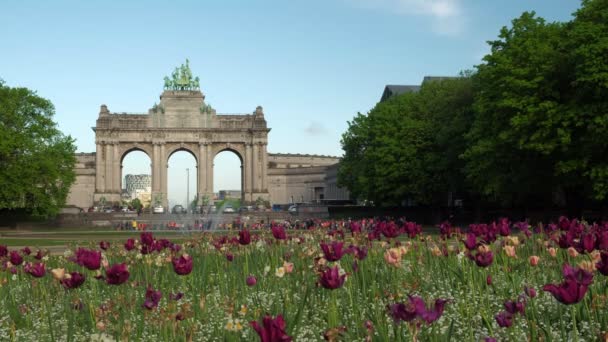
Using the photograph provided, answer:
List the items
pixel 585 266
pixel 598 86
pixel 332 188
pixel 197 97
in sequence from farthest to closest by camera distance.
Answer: pixel 332 188
pixel 197 97
pixel 598 86
pixel 585 266

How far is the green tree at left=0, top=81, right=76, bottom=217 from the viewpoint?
64750 mm

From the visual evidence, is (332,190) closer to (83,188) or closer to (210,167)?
(210,167)

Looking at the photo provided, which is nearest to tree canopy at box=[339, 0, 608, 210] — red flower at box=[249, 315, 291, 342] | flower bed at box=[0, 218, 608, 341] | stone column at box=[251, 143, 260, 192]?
flower bed at box=[0, 218, 608, 341]

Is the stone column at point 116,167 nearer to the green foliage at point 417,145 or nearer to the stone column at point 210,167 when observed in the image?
the stone column at point 210,167

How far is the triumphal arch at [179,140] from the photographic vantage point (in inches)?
5074

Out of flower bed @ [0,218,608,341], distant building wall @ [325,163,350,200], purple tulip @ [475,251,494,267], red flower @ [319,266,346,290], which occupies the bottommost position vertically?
flower bed @ [0,218,608,341]

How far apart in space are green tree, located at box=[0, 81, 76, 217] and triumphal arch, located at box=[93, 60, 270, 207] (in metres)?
57.0

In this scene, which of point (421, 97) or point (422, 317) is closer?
point (422, 317)

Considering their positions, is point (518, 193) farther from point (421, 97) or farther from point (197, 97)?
point (197, 97)

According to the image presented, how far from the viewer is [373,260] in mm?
13312

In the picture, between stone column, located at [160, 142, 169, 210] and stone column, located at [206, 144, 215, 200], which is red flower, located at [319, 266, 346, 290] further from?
stone column, located at [160, 142, 169, 210]

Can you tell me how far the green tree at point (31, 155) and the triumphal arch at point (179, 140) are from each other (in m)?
57.0

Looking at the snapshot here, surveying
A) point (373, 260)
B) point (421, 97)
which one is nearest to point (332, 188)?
point (421, 97)

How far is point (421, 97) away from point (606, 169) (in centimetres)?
3789
